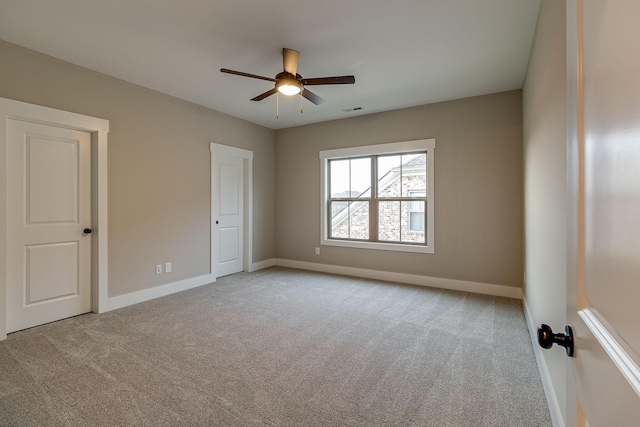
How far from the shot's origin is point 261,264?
5.61 meters

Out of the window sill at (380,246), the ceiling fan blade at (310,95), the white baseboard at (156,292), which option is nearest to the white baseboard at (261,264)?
the white baseboard at (156,292)

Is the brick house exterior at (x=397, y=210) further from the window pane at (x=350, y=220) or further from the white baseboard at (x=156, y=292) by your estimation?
the white baseboard at (x=156, y=292)

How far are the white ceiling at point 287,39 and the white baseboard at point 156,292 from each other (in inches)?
104

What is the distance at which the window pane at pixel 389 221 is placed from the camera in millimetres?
4805

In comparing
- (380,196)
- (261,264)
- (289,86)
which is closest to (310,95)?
(289,86)

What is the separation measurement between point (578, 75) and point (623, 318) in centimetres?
54

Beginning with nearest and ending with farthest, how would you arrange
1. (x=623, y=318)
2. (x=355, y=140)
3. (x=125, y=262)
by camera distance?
(x=623, y=318) → (x=125, y=262) → (x=355, y=140)

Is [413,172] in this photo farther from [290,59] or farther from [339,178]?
[290,59]

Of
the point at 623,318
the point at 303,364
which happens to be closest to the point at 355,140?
the point at 303,364

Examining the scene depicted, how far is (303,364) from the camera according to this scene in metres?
2.26

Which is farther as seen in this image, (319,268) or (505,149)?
(319,268)

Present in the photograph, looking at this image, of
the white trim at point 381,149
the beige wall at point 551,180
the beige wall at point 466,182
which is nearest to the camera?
the beige wall at point 551,180

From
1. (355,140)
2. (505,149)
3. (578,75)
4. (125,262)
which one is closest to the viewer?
(578,75)

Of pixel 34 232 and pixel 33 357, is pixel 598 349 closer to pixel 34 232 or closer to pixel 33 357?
pixel 33 357
